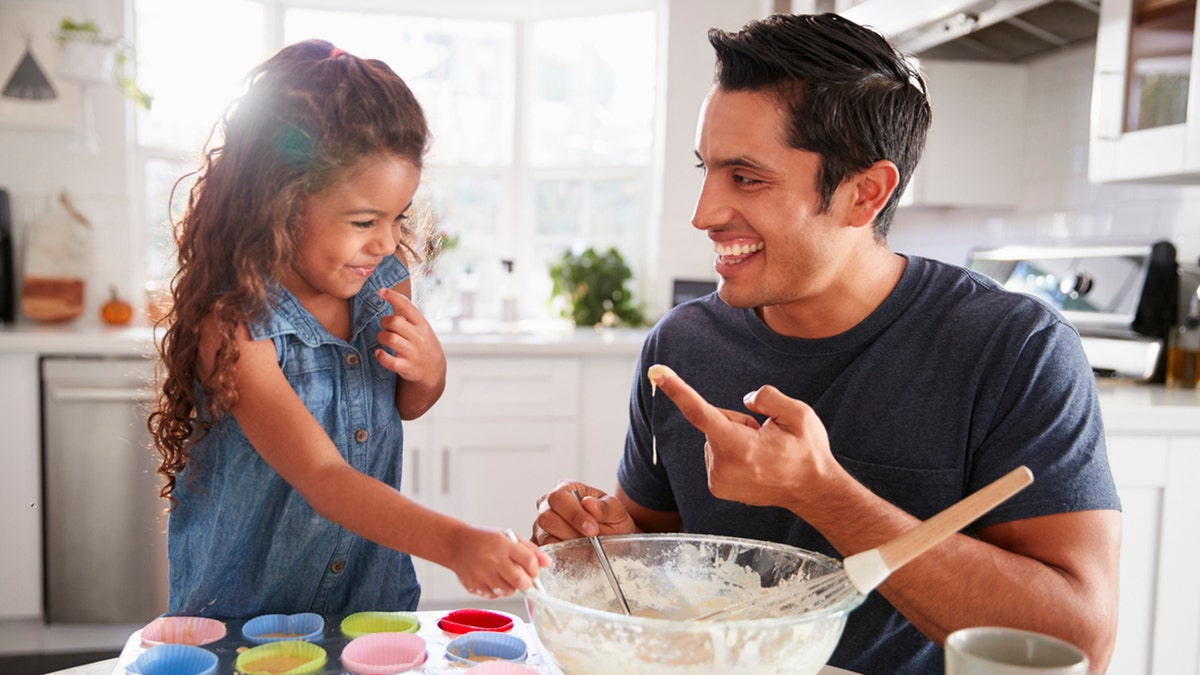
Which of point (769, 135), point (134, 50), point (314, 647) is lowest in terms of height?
point (314, 647)

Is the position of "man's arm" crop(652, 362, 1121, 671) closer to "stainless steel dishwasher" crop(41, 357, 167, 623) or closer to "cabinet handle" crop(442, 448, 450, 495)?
"cabinet handle" crop(442, 448, 450, 495)

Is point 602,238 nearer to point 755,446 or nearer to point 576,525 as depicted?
point 576,525

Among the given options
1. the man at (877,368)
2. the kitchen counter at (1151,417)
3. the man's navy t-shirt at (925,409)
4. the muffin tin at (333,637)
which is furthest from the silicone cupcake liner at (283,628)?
the kitchen counter at (1151,417)

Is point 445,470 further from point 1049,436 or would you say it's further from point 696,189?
point 1049,436

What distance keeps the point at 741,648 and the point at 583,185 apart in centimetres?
362

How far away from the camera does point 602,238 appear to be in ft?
13.9

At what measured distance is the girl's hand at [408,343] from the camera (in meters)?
1.24

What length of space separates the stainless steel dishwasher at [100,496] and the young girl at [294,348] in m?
1.79

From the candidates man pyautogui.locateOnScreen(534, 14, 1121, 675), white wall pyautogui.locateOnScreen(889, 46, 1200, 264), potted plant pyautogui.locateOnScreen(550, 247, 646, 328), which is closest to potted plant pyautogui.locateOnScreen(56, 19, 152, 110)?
potted plant pyautogui.locateOnScreen(550, 247, 646, 328)

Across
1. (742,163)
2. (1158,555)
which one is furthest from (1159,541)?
(742,163)

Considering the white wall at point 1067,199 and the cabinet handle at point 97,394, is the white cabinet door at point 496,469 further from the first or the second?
the white wall at point 1067,199

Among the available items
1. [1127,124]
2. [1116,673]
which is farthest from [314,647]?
[1127,124]

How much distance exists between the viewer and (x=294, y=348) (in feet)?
4.06

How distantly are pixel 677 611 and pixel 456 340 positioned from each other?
2.21 m
